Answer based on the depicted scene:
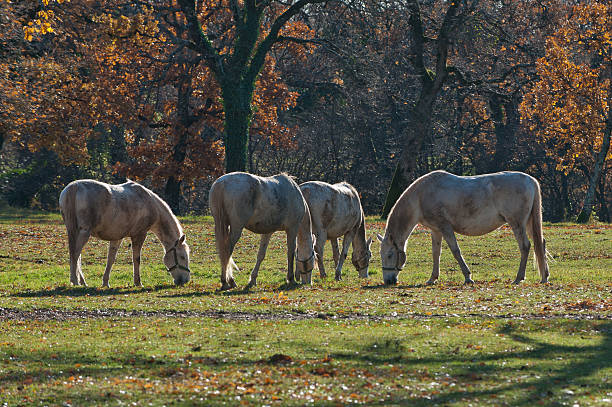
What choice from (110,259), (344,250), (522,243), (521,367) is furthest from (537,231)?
(521,367)

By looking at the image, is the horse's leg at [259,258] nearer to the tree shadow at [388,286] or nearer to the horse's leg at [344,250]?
the tree shadow at [388,286]

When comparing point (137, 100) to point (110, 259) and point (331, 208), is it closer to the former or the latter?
point (331, 208)

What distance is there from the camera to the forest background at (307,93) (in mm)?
34031

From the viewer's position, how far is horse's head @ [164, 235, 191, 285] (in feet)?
61.6

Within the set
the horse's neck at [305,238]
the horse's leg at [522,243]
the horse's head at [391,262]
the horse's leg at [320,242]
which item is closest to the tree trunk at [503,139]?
the horse's leg at [320,242]

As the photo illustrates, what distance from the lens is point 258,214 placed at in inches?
674

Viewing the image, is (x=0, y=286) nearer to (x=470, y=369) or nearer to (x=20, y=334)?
(x=20, y=334)

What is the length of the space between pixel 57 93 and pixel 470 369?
3187cm

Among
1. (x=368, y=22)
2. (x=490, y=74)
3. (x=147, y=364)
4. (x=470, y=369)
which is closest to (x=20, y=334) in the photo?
(x=147, y=364)

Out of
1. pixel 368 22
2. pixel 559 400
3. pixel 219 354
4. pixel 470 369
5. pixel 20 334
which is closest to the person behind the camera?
pixel 559 400

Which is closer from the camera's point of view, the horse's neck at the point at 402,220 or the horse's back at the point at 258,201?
the horse's back at the point at 258,201

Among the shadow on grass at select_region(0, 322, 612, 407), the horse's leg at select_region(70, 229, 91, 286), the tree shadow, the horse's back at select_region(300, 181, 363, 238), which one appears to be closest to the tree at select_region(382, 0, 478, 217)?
the horse's back at select_region(300, 181, 363, 238)

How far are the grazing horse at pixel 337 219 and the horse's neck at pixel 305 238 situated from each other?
142cm

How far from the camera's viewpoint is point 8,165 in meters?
48.9
